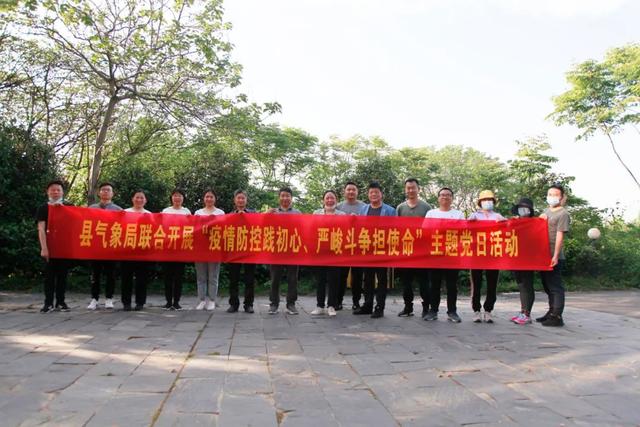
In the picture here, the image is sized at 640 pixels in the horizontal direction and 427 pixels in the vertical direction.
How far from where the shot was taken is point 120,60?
890 centimetres

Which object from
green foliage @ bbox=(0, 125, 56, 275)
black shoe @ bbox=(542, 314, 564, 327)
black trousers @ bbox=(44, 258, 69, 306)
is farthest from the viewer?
green foliage @ bbox=(0, 125, 56, 275)

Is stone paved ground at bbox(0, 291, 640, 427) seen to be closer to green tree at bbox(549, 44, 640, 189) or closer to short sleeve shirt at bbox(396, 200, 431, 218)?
short sleeve shirt at bbox(396, 200, 431, 218)

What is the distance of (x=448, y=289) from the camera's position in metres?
5.66

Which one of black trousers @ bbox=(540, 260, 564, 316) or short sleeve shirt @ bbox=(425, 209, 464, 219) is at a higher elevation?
short sleeve shirt @ bbox=(425, 209, 464, 219)

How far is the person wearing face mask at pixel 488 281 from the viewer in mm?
5512

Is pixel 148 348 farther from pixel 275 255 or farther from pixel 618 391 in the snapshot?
pixel 618 391

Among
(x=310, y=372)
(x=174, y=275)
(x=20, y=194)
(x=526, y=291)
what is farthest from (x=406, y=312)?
(x=20, y=194)

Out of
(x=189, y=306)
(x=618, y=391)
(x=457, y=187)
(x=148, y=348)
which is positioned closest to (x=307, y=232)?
(x=189, y=306)

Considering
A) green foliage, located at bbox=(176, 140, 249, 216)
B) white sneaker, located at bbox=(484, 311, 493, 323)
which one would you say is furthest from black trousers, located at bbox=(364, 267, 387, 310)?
green foliage, located at bbox=(176, 140, 249, 216)

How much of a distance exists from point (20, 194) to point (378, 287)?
6.32 meters

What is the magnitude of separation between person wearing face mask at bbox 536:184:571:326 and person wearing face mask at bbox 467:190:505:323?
1.88 feet

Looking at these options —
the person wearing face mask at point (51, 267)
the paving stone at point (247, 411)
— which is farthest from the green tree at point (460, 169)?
the paving stone at point (247, 411)

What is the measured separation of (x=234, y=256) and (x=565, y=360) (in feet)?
12.5

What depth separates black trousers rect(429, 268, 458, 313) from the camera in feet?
18.4
